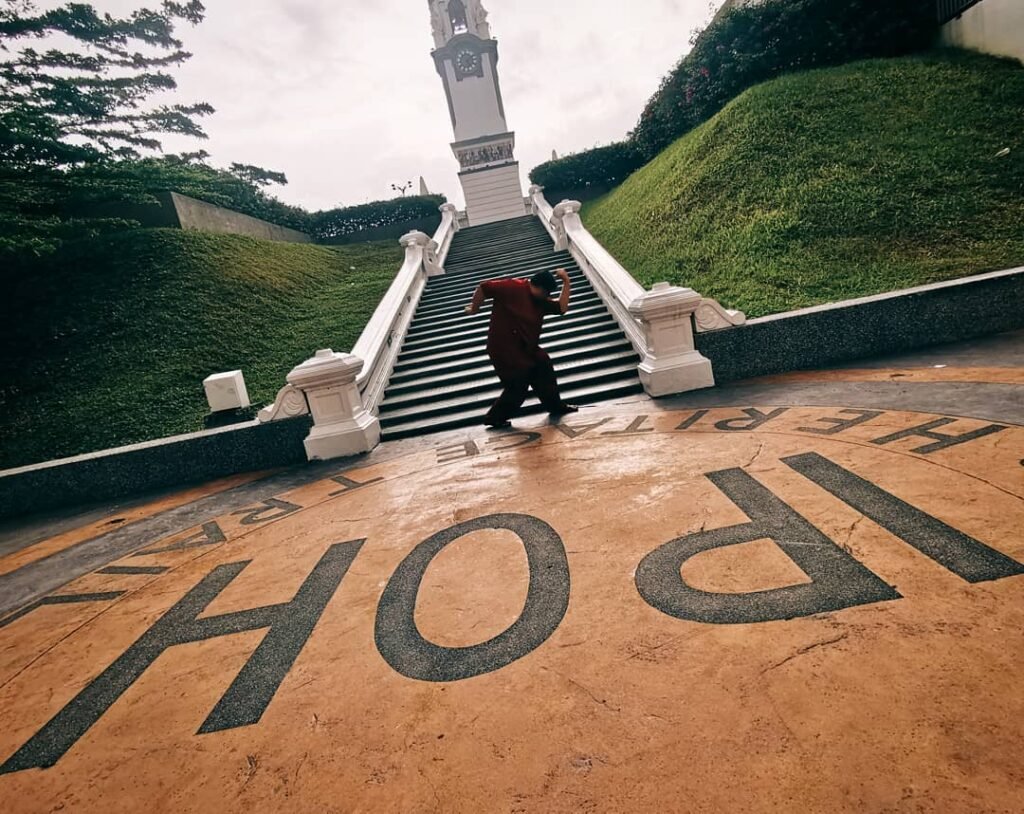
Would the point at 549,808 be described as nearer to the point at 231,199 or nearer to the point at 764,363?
the point at 764,363

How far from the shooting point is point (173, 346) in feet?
30.7

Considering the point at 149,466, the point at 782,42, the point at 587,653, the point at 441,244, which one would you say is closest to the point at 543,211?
the point at 441,244

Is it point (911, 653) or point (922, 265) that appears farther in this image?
point (922, 265)

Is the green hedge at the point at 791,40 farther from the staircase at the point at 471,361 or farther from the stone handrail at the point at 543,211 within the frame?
the staircase at the point at 471,361

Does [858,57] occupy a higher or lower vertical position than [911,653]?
higher

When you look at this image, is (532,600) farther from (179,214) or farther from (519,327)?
(179,214)

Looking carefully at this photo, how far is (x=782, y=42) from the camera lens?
12570 mm

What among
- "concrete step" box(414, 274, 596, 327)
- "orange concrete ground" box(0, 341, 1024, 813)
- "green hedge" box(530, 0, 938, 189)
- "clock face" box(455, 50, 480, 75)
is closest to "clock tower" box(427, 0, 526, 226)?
"clock face" box(455, 50, 480, 75)

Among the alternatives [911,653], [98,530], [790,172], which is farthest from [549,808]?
[790,172]

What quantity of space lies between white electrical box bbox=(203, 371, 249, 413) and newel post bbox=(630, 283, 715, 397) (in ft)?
16.4

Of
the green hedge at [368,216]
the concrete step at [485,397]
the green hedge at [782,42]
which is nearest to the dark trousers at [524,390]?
the concrete step at [485,397]

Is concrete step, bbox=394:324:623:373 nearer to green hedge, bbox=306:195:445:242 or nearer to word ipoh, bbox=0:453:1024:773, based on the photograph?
word ipoh, bbox=0:453:1024:773

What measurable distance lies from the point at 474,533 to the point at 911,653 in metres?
2.18

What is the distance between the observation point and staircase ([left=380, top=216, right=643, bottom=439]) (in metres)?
6.50
